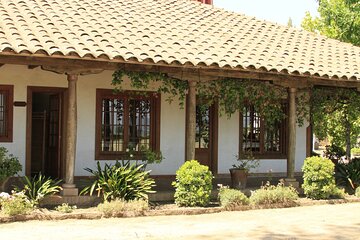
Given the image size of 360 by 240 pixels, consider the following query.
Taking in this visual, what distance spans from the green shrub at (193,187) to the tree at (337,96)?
6310 millimetres

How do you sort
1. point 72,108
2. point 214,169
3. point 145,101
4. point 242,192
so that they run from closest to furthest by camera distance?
point 72,108 → point 242,192 → point 145,101 → point 214,169

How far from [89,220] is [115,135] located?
4412 mm

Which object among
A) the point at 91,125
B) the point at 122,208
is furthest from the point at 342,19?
the point at 122,208

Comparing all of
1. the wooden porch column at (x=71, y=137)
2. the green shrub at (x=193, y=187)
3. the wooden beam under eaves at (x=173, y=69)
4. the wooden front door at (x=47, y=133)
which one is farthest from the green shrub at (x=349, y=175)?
the wooden front door at (x=47, y=133)

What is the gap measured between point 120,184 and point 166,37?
3.85 m

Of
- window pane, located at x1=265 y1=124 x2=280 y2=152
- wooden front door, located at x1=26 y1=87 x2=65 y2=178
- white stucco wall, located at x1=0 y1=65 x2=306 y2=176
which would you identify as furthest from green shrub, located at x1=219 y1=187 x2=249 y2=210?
window pane, located at x1=265 y1=124 x2=280 y2=152

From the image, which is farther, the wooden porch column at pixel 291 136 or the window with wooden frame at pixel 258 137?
the window with wooden frame at pixel 258 137

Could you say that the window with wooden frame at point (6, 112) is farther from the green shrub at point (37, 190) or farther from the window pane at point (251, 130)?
the window pane at point (251, 130)

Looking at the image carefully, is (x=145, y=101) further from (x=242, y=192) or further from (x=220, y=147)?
(x=242, y=192)

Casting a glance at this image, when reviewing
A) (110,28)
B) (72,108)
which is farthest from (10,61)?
(110,28)

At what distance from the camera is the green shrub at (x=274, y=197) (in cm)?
1173

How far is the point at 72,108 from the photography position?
1086 centimetres

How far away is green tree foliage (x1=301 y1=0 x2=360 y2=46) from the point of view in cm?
2202

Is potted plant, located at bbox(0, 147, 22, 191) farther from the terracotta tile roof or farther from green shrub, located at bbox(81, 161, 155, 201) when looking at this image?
the terracotta tile roof
